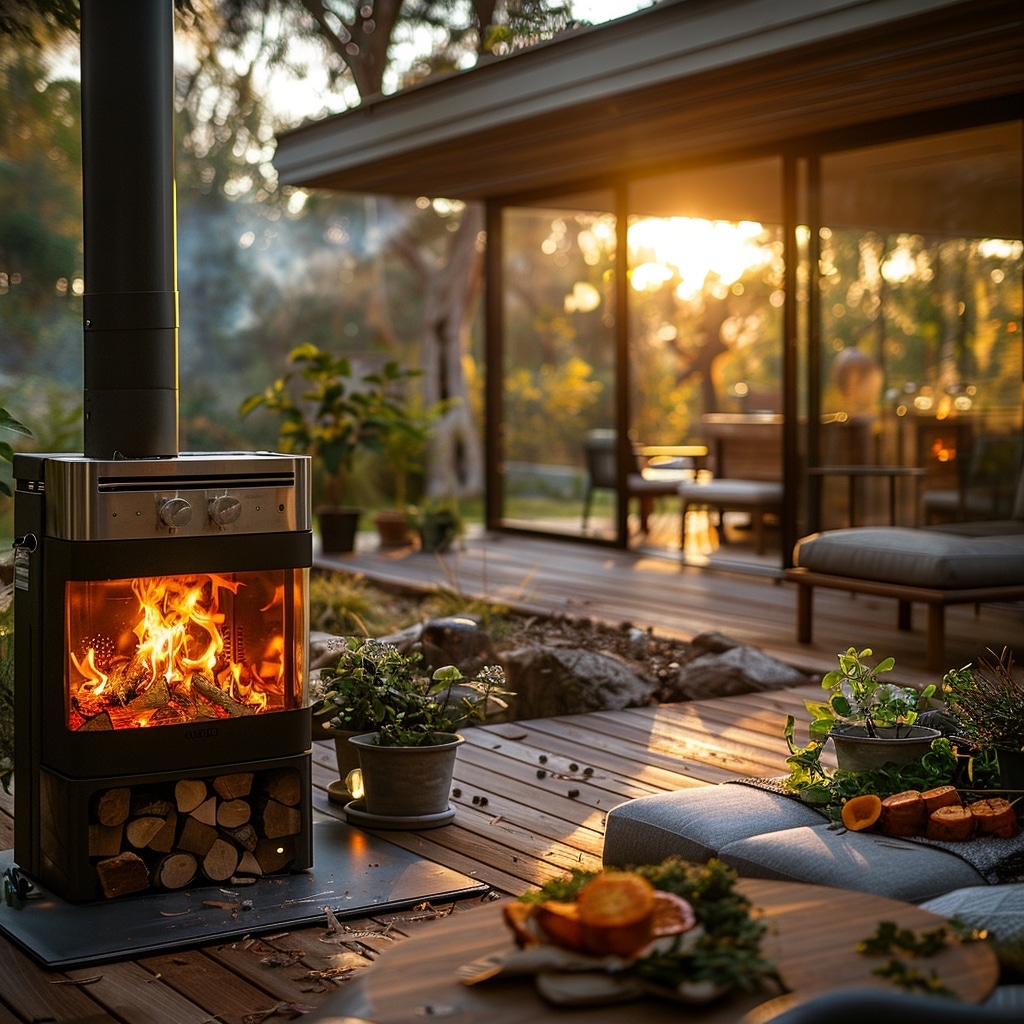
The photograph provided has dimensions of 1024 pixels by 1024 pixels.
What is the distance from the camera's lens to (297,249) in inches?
841

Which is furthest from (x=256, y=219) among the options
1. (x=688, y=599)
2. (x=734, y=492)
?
(x=688, y=599)

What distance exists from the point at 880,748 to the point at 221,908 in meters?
1.42

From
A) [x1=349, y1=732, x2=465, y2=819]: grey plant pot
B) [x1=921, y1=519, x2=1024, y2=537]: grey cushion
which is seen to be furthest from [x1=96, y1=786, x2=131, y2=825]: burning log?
[x1=921, y1=519, x2=1024, y2=537]: grey cushion

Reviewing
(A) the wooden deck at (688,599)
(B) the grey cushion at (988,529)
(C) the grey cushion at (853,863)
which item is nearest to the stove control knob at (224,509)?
(C) the grey cushion at (853,863)

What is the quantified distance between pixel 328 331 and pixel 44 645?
1928cm

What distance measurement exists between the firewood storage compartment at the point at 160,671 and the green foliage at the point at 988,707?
4.68ft

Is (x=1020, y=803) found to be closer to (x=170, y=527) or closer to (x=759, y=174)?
(x=170, y=527)

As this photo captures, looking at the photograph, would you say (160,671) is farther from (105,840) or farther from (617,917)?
(617,917)

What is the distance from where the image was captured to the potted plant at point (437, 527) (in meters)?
9.42

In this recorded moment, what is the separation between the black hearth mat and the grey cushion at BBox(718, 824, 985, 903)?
2.26ft

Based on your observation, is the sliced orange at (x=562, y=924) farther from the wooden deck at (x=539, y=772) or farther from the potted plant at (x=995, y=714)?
the potted plant at (x=995, y=714)

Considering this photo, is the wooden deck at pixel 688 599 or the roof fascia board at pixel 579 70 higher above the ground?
the roof fascia board at pixel 579 70

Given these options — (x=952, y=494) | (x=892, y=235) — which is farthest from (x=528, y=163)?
(x=952, y=494)

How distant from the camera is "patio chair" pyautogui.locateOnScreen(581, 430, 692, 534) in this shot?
360 inches
